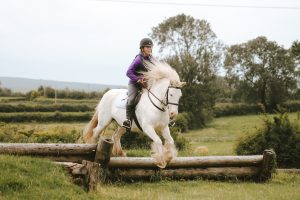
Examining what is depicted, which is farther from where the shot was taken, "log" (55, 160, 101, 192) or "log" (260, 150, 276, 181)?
→ "log" (260, 150, 276, 181)

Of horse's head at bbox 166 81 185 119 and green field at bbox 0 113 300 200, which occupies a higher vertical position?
horse's head at bbox 166 81 185 119

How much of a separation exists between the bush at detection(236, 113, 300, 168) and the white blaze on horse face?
6.44 meters

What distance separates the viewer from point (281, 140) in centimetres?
1477

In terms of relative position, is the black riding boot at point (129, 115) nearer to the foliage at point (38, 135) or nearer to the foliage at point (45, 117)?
the foliage at point (38, 135)

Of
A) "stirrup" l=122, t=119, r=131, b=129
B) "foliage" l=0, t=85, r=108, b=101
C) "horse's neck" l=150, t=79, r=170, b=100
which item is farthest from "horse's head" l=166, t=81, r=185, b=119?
"foliage" l=0, t=85, r=108, b=101

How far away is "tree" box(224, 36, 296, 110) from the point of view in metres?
62.5

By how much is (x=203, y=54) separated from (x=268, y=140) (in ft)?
128

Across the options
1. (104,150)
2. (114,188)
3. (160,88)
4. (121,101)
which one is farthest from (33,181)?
(121,101)

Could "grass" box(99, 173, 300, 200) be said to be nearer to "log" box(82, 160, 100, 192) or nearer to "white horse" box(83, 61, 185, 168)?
"log" box(82, 160, 100, 192)

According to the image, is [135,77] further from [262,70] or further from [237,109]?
[262,70]

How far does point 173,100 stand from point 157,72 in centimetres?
109

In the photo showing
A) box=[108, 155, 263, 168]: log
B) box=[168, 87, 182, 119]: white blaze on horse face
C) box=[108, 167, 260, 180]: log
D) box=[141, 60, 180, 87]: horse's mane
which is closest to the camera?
box=[168, 87, 182, 119]: white blaze on horse face

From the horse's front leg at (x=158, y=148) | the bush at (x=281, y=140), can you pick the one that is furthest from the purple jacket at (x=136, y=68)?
the bush at (x=281, y=140)

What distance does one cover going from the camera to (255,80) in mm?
64062
